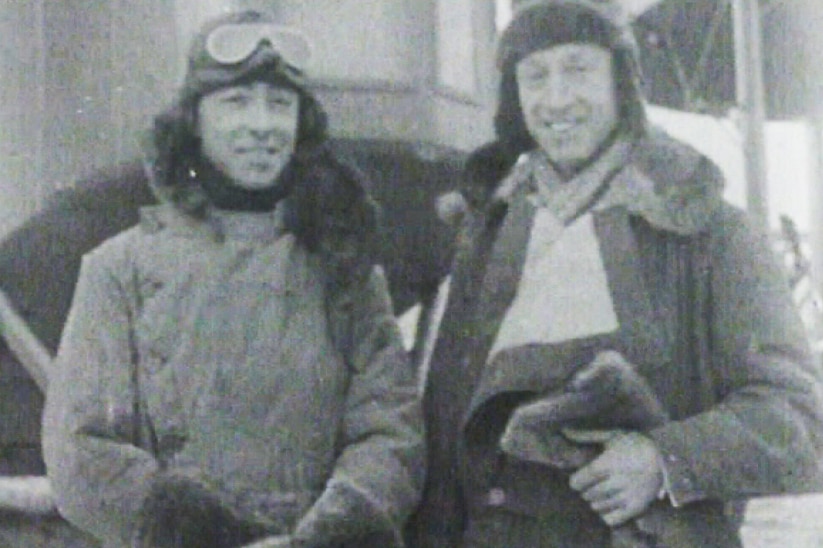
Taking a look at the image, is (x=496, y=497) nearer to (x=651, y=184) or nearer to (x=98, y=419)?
(x=651, y=184)

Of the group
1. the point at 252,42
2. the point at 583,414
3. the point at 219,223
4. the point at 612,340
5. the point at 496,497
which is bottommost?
the point at 496,497

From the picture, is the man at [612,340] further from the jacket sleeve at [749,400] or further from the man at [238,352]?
the man at [238,352]

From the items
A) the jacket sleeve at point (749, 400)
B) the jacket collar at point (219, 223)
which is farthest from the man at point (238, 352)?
the jacket sleeve at point (749, 400)

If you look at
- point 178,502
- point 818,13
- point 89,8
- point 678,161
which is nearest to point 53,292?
point 89,8

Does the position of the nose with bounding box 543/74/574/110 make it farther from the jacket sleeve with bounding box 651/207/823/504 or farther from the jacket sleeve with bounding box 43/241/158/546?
the jacket sleeve with bounding box 43/241/158/546

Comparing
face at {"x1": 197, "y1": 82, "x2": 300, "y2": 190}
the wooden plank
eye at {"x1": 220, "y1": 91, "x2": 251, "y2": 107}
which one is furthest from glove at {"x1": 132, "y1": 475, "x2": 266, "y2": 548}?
the wooden plank

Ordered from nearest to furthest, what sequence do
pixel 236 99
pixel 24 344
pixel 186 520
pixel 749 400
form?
pixel 749 400, pixel 186 520, pixel 236 99, pixel 24 344


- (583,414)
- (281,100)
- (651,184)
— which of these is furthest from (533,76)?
(583,414)
